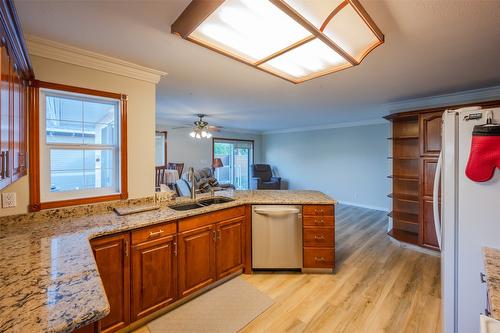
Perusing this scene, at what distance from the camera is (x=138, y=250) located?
1812 mm

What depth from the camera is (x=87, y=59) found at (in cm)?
204

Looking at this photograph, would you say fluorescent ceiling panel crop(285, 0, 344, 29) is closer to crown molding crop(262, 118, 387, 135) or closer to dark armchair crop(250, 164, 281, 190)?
crown molding crop(262, 118, 387, 135)

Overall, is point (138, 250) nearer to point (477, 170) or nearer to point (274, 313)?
point (274, 313)

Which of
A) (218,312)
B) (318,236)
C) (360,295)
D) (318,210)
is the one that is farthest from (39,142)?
(360,295)

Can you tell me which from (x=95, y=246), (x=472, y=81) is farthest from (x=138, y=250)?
(x=472, y=81)

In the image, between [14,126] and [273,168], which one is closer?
[14,126]

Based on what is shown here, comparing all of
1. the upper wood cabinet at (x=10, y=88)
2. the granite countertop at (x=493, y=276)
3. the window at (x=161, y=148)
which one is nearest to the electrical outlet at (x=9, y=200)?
the upper wood cabinet at (x=10, y=88)

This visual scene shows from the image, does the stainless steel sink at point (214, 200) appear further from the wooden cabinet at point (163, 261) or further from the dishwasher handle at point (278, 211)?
the dishwasher handle at point (278, 211)

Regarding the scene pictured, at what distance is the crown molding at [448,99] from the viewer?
2998 millimetres

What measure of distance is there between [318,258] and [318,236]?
0.89ft

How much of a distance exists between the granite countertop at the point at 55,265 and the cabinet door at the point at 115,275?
0.11 m

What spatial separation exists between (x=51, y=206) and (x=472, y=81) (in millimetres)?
4743

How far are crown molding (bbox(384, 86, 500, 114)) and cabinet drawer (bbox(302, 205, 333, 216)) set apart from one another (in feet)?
8.09

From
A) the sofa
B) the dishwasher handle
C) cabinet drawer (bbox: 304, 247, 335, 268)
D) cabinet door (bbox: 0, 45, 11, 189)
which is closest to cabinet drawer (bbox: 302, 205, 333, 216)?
the dishwasher handle
